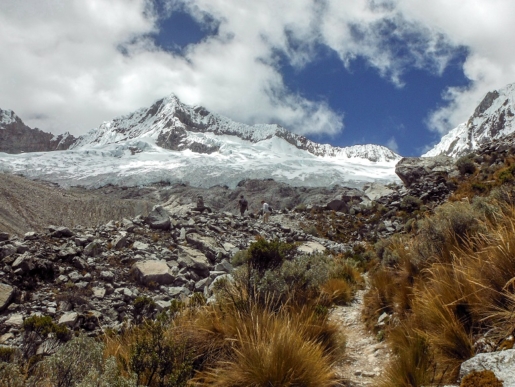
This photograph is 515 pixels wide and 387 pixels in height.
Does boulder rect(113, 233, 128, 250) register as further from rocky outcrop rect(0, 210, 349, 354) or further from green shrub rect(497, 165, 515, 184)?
green shrub rect(497, 165, 515, 184)

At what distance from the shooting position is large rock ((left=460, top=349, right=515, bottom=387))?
219 cm

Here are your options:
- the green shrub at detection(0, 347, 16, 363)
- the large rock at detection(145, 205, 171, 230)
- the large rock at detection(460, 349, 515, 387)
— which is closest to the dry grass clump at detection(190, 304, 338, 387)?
the large rock at detection(460, 349, 515, 387)

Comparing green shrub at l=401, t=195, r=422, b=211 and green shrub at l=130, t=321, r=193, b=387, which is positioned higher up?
green shrub at l=401, t=195, r=422, b=211

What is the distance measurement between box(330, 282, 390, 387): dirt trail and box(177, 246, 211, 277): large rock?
5.77m

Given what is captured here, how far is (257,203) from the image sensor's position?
6512 cm

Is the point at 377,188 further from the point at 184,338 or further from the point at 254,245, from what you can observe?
the point at 184,338

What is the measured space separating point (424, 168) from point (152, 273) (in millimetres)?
16235

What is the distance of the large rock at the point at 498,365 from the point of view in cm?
219

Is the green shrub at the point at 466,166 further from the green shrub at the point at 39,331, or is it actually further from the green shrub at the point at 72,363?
the green shrub at the point at 72,363

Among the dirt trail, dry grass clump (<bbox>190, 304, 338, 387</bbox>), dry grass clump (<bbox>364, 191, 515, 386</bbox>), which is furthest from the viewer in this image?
the dirt trail

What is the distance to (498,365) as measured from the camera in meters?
2.32

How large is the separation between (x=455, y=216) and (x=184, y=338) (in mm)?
3599

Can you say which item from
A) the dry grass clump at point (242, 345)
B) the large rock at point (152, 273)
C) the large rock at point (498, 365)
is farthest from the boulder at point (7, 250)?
the large rock at point (498, 365)

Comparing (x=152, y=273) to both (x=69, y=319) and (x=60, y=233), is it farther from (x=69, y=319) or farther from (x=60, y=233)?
(x=60, y=233)
